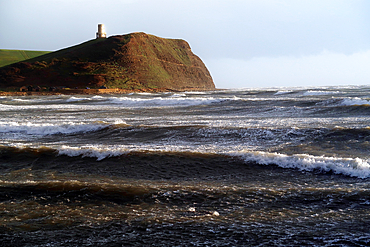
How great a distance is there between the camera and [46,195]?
5102 mm

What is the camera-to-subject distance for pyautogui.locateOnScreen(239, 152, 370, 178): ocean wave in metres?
5.68

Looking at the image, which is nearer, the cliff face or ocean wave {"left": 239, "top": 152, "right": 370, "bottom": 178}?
ocean wave {"left": 239, "top": 152, "right": 370, "bottom": 178}

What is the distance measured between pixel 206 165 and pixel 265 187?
176 cm

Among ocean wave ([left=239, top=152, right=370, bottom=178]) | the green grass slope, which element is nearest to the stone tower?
the green grass slope

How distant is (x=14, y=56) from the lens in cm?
11106

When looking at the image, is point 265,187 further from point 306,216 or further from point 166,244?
point 166,244

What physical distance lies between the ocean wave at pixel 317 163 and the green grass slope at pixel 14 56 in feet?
368

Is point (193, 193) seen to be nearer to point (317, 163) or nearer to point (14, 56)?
point (317, 163)

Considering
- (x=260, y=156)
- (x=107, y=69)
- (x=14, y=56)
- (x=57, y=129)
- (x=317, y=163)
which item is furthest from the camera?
Answer: (x=14, y=56)

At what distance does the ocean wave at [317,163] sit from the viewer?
5.68 metres

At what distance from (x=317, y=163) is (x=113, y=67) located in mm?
82670

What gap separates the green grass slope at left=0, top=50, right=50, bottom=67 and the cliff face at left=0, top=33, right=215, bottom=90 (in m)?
20.7

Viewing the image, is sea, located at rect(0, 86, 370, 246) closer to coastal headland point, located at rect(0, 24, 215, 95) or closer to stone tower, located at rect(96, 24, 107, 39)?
coastal headland point, located at rect(0, 24, 215, 95)

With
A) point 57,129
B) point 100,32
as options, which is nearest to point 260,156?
point 57,129
